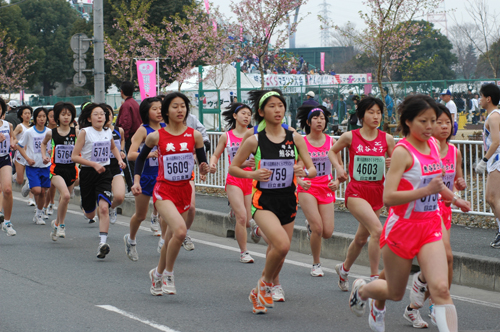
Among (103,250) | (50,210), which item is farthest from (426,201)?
(50,210)

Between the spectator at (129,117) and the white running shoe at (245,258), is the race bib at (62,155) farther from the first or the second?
the white running shoe at (245,258)

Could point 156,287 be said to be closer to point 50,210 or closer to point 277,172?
point 277,172

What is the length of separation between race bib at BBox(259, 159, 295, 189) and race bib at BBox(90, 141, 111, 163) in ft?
12.5

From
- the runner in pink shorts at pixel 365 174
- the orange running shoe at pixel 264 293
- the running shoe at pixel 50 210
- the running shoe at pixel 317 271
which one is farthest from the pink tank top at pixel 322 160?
the running shoe at pixel 50 210

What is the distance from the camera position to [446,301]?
13.5 feet

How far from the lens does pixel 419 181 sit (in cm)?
448

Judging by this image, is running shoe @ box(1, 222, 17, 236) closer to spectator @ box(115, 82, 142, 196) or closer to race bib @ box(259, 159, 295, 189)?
spectator @ box(115, 82, 142, 196)

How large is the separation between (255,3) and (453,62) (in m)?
44.1

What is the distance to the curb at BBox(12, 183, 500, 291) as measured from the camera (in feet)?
22.6

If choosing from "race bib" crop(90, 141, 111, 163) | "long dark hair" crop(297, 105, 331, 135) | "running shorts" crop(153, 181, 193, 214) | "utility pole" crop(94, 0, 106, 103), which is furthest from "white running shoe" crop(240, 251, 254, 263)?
"utility pole" crop(94, 0, 106, 103)

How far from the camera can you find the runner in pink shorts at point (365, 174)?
6445 millimetres

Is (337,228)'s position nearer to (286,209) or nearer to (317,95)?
(286,209)

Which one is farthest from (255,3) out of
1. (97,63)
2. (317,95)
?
(97,63)

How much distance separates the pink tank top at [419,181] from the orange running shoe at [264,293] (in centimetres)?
158
